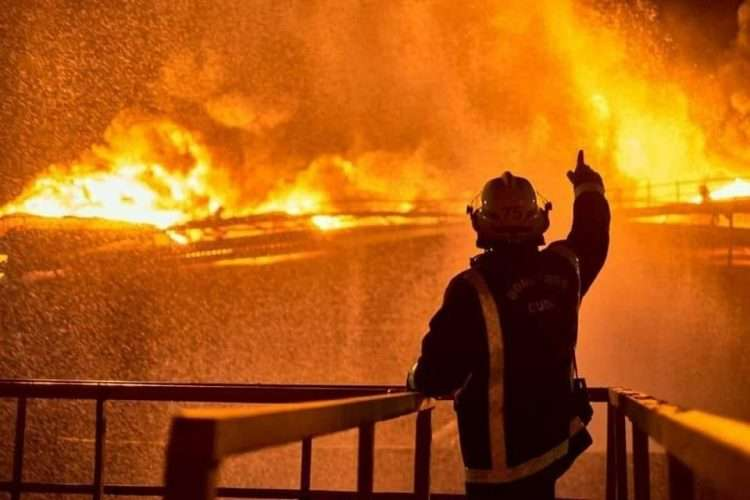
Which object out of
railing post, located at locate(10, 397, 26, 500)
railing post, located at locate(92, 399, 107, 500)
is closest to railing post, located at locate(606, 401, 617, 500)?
railing post, located at locate(92, 399, 107, 500)

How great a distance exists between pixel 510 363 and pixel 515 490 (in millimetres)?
396

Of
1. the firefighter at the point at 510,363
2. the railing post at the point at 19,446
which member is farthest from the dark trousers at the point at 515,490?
the railing post at the point at 19,446

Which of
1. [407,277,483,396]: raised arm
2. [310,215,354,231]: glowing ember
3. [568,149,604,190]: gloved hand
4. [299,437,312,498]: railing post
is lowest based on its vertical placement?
[299,437,312,498]: railing post

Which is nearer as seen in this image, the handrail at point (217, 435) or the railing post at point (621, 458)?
the handrail at point (217, 435)

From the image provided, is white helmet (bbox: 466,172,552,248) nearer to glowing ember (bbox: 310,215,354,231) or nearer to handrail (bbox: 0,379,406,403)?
handrail (bbox: 0,379,406,403)

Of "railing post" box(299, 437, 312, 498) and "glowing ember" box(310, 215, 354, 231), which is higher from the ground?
"glowing ember" box(310, 215, 354, 231)

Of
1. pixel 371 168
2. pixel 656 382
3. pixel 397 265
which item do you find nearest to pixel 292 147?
pixel 371 168

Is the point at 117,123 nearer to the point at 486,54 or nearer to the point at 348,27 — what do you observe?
the point at 348,27

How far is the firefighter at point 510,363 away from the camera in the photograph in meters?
3.32

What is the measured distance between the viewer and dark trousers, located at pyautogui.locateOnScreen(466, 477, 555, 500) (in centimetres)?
334

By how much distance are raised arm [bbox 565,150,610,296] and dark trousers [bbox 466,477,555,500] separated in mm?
708

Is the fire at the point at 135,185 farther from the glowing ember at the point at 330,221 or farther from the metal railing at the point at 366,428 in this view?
the metal railing at the point at 366,428

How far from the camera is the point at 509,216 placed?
351 centimetres

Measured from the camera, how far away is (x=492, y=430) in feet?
11.0
